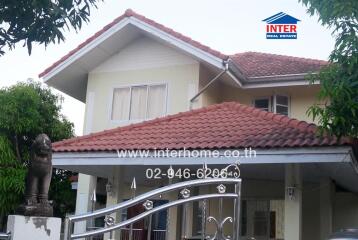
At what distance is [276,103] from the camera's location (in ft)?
51.0

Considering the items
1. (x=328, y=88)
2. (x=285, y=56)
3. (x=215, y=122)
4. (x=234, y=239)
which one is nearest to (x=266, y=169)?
(x=215, y=122)

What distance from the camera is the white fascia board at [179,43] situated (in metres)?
13.9

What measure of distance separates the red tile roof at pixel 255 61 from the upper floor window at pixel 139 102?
168 cm

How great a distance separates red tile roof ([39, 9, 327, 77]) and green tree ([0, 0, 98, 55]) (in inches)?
293

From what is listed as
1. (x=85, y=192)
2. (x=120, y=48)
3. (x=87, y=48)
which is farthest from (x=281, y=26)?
(x=85, y=192)

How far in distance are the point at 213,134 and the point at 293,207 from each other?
2163 millimetres

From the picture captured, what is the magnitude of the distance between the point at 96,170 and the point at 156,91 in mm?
3519

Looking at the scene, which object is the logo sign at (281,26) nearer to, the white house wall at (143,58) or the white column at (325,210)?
the white house wall at (143,58)

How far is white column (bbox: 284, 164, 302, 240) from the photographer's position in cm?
1021

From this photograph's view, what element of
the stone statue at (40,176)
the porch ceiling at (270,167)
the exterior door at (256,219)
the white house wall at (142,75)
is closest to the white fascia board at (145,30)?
the white house wall at (142,75)

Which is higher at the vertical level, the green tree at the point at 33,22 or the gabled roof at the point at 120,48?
the gabled roof at the point at 120,48

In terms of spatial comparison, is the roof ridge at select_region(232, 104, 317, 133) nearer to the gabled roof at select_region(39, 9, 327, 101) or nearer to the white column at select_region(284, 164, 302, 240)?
the white column at select_region(284, 164, 302, 240)

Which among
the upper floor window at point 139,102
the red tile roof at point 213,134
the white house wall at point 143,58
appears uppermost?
the white house wall at point 143,58

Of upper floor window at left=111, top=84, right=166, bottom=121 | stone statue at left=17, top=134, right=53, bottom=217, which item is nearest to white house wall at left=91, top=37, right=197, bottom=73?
upper floor window at left=111, top=84, right=166, bottom=121
